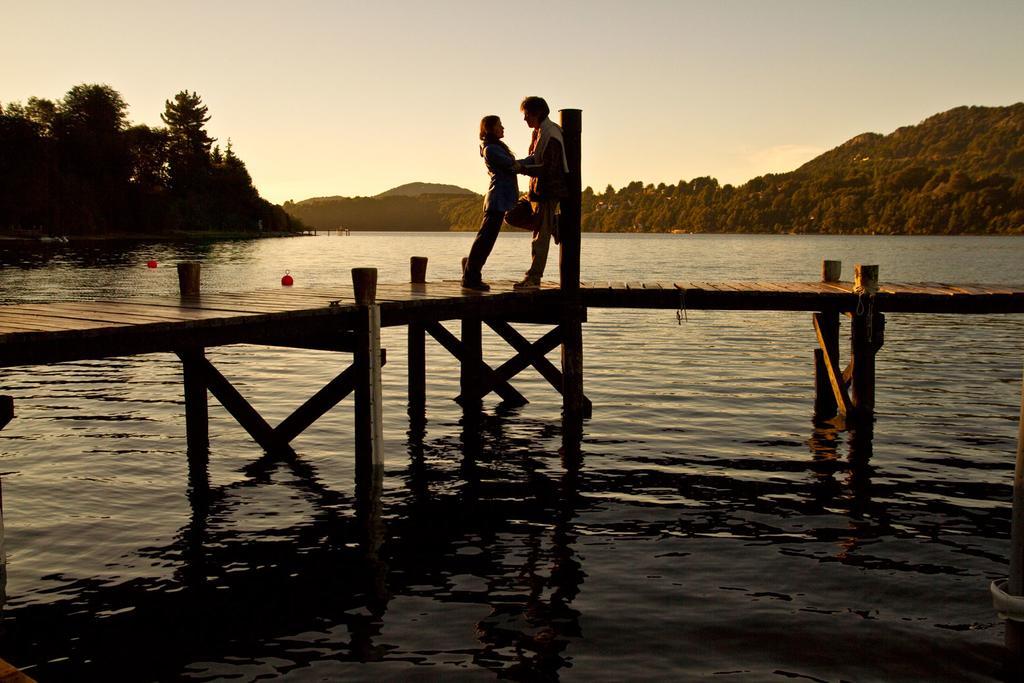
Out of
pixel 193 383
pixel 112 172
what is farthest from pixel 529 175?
pixel 112 172

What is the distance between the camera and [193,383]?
12.8 m

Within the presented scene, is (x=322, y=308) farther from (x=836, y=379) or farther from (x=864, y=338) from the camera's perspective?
(x=836, y=379)

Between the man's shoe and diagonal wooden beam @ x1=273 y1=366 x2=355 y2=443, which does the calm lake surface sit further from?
the man's shoe

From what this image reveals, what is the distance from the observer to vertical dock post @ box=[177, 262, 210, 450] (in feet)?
41.2

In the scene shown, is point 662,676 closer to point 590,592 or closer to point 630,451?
point 590,592

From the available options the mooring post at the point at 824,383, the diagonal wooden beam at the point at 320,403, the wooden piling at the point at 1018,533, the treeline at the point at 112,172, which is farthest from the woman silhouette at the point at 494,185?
the treeline at the point at 112,172

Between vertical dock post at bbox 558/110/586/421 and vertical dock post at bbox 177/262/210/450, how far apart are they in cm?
503

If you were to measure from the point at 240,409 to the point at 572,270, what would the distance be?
17.3 ft

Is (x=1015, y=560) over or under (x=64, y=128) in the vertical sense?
under

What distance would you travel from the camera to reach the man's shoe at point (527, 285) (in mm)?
14719

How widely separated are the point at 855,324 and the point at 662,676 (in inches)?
371

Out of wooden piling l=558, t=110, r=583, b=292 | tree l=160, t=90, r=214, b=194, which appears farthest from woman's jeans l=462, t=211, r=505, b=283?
tree l=160, t=90, r=214, b=194

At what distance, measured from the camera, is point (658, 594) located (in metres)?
8.81

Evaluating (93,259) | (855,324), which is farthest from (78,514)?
(93,259)
